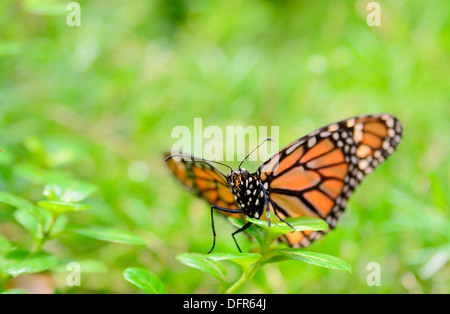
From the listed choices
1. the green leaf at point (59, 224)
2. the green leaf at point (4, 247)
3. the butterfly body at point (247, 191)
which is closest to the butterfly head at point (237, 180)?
the butterfly body at point (247, 191)

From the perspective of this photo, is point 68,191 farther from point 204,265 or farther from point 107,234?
point 204,265

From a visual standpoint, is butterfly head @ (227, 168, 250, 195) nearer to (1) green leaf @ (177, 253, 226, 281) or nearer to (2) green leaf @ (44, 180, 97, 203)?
(1) green leaf @ (177, 253, 226, 281)

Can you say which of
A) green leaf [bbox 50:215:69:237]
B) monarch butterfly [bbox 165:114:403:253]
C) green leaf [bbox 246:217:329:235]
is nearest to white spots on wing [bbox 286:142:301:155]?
monarch butterfly [bbox 165:114:403:253]

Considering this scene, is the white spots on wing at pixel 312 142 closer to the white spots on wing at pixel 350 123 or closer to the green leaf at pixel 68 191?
the white spots on wing at pixel 350 123

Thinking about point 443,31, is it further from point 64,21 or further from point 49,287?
point 49,287
